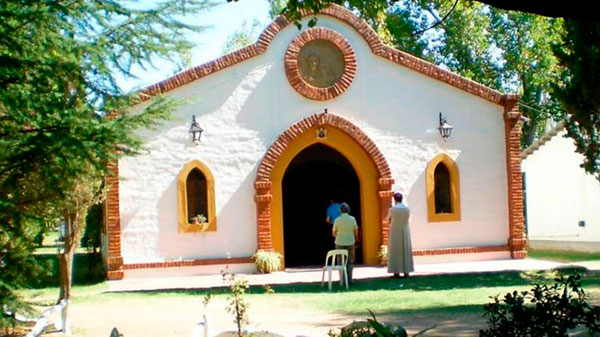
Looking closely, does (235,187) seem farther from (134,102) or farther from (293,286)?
(134,102)

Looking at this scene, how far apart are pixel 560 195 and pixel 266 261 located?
10.5 meters

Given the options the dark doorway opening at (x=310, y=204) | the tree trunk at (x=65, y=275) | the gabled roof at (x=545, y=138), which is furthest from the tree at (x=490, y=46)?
the tree trunk at (x=65, y=275)

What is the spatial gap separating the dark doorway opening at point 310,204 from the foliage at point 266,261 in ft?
11.2

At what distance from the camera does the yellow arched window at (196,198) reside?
64.1 ft

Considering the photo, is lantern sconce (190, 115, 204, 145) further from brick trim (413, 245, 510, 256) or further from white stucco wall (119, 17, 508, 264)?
brick trim (413, 245, 510, 256)

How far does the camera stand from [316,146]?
71.9 ft

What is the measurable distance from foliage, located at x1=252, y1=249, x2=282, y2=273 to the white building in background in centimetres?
24

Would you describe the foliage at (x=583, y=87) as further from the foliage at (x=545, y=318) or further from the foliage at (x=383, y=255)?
the foliage at (x=545, y=318)

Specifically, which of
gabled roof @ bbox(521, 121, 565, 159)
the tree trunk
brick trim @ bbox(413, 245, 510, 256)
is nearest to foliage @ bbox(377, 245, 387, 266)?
brick trim @ bbox(413, 245, 510, 256)

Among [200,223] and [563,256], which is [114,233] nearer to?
[200,223]

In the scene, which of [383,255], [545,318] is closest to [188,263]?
[383,255]

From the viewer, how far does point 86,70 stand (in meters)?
9.77

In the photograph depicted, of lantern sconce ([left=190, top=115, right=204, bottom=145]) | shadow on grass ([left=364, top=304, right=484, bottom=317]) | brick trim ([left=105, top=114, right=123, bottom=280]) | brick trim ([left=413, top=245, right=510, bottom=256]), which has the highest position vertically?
lantern sconce ([left=190, top=115, right=204, bottom=145])

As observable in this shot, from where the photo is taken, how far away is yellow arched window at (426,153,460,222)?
815 inches
